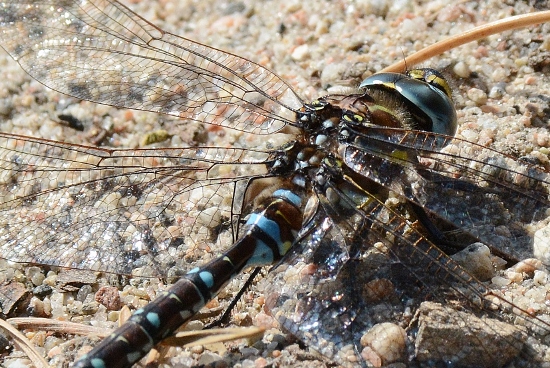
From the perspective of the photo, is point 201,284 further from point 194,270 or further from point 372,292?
point 372,292

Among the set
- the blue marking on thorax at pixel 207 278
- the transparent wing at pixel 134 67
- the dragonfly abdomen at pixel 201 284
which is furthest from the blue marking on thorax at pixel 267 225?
the transparent wing at pixel 134 67

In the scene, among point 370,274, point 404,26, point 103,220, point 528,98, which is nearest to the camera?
point 370,274

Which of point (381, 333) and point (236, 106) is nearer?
point (381, 333)

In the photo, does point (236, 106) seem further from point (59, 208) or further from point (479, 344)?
point (479, 344)

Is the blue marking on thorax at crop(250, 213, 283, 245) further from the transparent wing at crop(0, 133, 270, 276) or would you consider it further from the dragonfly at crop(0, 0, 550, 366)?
the transparent wing at crop(0, 133, 270, 276)

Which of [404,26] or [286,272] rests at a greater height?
[404,26]

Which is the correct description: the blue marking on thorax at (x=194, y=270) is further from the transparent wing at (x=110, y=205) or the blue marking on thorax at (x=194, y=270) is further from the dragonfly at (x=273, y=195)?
the transparent wing at (x=110, y=205)

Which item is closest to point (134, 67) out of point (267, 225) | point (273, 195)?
point (273, 195)

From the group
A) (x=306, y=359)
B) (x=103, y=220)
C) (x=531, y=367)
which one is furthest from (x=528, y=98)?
(x=103, y=220)
